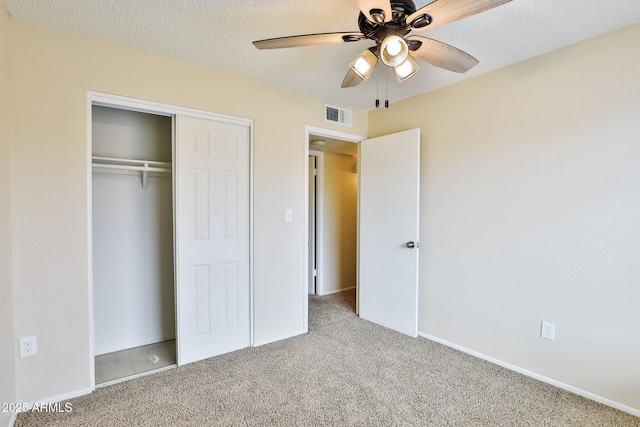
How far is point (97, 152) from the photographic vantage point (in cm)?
255

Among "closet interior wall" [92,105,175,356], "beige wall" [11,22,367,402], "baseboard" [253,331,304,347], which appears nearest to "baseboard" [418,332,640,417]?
"baseboard" [253,331,304,347]

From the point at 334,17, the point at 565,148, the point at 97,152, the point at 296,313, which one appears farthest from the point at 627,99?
the point at 97,152

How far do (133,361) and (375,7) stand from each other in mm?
2922

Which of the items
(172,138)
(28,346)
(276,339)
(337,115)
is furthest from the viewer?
(337,115)

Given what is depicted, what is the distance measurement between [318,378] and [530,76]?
265cm

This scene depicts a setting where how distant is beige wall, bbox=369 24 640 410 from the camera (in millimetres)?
1882

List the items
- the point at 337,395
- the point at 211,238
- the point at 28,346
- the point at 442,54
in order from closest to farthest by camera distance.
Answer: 1. the point at 442,54
2. the point at 28,346
3. the point at 337,395
4. the point at 211,238

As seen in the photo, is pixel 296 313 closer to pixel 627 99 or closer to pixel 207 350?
pixel 207 350

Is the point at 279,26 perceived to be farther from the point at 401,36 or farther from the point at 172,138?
the point at 172,138

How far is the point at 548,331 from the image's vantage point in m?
2.18

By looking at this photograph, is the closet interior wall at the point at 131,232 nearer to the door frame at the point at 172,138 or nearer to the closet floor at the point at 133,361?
the closet floor at the point at 133,361

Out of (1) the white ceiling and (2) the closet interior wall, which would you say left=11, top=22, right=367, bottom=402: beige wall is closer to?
(1) the white ceiling

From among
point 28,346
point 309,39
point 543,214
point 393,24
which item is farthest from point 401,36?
point 28,346

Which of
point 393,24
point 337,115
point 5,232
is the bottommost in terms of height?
point 5,232
